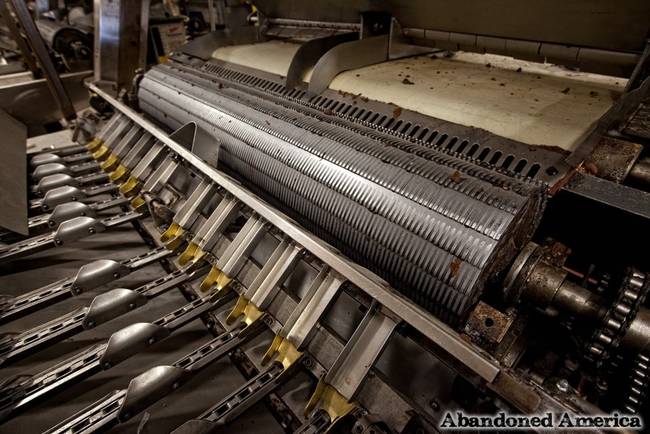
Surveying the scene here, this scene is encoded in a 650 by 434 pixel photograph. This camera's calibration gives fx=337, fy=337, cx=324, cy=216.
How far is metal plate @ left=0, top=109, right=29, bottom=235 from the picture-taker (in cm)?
179

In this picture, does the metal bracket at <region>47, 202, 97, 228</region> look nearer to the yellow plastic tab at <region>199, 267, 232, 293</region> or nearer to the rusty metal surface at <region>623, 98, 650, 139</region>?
the yellow plastic tab at <region>199, 267, 232, 293</region>

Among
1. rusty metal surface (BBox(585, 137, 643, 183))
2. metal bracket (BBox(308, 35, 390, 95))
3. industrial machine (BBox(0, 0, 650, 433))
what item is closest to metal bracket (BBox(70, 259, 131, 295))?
industrial machine (BBox(0, 0, 650, 433))

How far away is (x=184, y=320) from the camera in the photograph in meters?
1.29

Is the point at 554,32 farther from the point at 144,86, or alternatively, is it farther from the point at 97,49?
the point at 97,49

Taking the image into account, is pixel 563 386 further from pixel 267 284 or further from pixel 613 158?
pixel 267 284

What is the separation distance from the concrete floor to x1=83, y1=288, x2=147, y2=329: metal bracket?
0.20 metres

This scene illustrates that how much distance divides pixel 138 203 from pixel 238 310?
3.65 ft

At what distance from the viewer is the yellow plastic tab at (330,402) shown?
97cm

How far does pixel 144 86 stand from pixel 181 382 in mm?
2429

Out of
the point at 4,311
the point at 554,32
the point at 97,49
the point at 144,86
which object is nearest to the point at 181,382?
the point at 4,311

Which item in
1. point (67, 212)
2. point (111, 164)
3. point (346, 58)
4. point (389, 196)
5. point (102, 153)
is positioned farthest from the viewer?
point (102, 153)

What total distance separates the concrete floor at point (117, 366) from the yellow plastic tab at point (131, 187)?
0.40 meters

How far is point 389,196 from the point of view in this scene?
3.86 ft

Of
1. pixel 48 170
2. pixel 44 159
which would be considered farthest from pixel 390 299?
pixel 44 159
